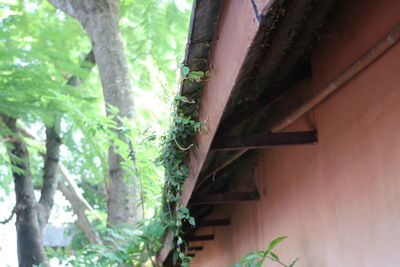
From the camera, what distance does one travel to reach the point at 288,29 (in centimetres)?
248

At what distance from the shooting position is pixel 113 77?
743cm

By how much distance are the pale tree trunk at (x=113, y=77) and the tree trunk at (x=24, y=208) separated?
1.65 metres

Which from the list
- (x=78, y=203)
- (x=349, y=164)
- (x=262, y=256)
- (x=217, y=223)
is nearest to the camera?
(x=349, y=164)

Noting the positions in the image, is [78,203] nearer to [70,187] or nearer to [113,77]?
[70,187]

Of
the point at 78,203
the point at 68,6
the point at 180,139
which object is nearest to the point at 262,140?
the point at 180,139

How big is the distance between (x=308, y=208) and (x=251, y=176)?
4.73 feet

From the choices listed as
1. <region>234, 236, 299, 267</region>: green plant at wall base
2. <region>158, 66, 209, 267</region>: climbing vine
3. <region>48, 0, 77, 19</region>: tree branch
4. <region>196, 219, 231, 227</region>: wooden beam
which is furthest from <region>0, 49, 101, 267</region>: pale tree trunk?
<region>234, 236, 299, 267</region>: green plant at wall base

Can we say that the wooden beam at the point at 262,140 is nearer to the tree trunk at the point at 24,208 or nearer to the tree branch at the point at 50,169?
the tree trunk at the point at 24,208

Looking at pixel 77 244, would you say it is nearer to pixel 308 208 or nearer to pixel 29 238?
pixel 29 238

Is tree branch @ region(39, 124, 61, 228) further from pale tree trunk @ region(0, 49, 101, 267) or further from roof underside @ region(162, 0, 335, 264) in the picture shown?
roof underside @ region(162, 0, 335, 264)

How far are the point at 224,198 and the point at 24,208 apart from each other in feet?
16.9

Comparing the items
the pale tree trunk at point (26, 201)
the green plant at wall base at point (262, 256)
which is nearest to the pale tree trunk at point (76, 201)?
the pale tree trunk at point (26, 201)

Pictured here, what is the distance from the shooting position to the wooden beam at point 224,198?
443 centimetres

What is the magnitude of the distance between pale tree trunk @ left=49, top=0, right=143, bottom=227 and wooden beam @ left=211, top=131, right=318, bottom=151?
415cm
